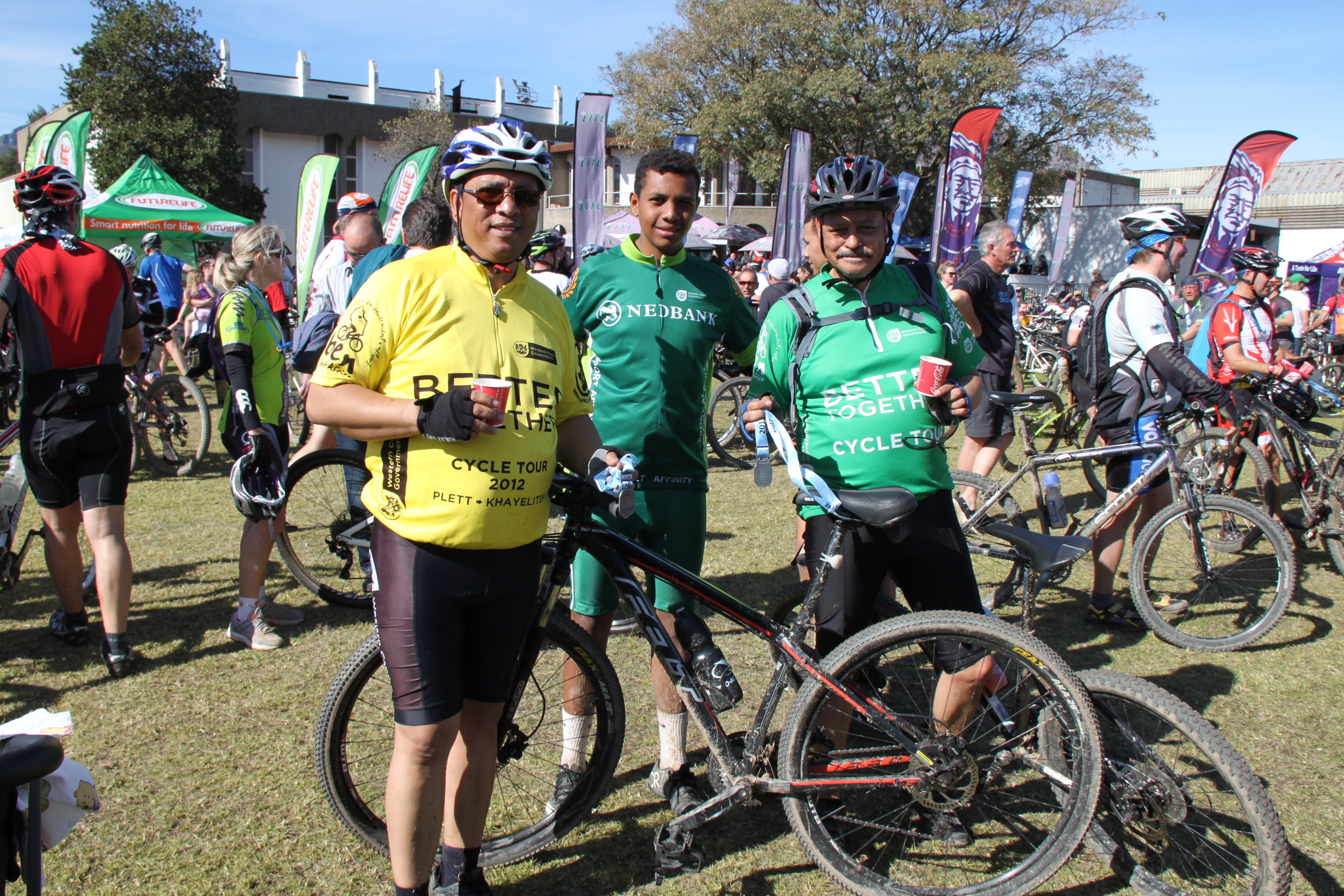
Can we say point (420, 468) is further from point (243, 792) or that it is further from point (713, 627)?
point (713, 627)

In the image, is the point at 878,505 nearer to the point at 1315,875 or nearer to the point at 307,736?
the point at 1315,875

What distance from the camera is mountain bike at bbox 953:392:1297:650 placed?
4422 mm

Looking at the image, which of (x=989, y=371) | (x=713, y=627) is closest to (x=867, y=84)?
(x=989, y=371)

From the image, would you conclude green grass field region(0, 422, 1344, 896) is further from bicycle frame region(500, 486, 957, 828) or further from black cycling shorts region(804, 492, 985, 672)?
black cycling shorts region(804, 492, 985, 672)

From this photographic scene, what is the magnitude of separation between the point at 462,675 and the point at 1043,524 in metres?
3.74

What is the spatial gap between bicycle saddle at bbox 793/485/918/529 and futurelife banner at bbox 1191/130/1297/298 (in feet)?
32.4

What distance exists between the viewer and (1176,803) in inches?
95.7

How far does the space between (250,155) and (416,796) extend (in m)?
51.0

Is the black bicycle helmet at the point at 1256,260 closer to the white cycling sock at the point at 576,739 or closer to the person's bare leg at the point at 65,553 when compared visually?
the white cycling sock at the point at 576,739

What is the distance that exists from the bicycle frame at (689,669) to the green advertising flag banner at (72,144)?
1331cm

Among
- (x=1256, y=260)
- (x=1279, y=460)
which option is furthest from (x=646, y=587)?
(x=1256, y=260)

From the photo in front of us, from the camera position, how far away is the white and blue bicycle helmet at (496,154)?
82.0 inches

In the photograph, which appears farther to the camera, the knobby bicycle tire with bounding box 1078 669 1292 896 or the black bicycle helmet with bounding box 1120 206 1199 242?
the black bicycle helmet with bounding box 1120 206 1199 242

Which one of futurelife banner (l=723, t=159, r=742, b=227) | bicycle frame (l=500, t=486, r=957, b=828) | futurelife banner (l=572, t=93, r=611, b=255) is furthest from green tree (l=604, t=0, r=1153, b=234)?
bicycle frame (l=500, t=486, r=957, b=828)
